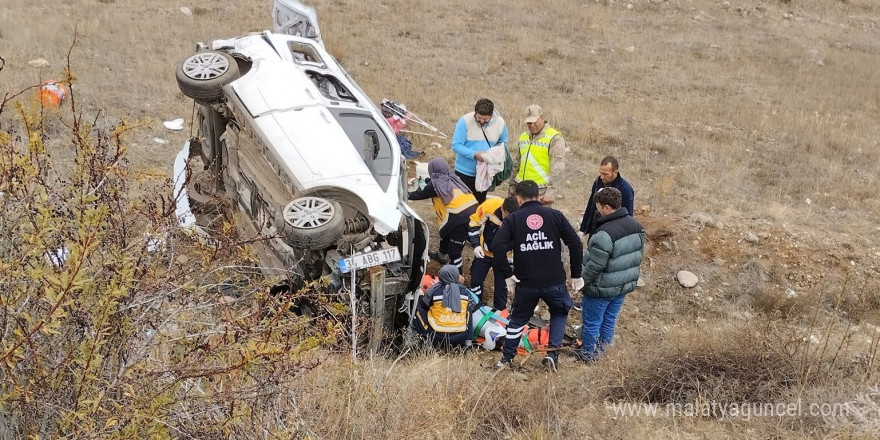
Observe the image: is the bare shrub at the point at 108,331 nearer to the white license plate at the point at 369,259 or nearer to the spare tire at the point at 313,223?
the spare tire at the point at 313,223

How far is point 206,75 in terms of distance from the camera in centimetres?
553

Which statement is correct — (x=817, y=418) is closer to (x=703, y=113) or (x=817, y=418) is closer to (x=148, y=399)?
(x=148, y=399)


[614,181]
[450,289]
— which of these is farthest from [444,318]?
[614,181]

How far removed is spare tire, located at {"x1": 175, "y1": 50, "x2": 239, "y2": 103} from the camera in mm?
5473

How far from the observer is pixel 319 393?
3.22 metres

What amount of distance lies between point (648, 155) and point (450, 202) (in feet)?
15.9

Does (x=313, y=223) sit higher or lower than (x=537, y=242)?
higher

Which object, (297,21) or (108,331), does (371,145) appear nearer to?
(108,331)

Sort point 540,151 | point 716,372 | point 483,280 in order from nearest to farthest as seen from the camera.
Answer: point 716,372
point 483,280
point 540,151

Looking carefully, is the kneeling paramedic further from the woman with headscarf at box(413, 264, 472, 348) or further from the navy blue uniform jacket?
the navy blue uniform jacket

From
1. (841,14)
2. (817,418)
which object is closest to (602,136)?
(817,418)

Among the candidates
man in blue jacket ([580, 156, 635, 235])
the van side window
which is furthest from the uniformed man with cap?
the van side window

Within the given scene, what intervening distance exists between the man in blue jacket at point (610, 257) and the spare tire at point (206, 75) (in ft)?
10.4

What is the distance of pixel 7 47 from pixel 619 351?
11.8 meters
